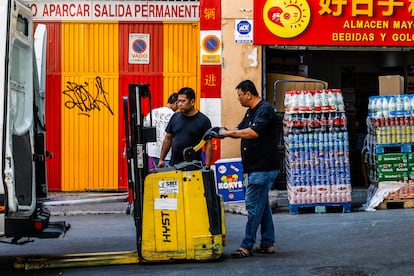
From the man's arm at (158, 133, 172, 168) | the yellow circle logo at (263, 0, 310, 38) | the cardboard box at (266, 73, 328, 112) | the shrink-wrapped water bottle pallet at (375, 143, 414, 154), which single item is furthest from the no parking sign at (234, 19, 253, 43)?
the man's arm at (158, 133, 172, 168)

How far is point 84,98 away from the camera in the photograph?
1424 centimetres

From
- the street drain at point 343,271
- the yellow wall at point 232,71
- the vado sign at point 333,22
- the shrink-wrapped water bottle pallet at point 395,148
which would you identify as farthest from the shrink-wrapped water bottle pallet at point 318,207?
the street drain at point 343,271

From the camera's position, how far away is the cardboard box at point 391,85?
12231mm

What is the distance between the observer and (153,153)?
1116 cm

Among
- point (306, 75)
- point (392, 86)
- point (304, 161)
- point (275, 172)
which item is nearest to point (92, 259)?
point (275, 172)

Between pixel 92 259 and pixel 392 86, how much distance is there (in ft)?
21.1

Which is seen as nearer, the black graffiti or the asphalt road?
the asphalt road

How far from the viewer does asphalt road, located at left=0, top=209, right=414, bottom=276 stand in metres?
7.51

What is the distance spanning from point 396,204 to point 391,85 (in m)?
1.89

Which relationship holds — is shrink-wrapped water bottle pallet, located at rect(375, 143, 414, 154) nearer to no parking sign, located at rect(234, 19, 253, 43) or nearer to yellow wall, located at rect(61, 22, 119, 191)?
no parking sign, located at rect(234, 19, 253, 43)

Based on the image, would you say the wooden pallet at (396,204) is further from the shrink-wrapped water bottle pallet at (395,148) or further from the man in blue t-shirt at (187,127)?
the man in blue t-shirt at (187,127)

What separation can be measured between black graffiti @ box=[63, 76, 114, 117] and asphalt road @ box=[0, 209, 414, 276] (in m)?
2.56

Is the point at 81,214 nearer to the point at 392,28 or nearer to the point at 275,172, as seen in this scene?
the point at 275,172

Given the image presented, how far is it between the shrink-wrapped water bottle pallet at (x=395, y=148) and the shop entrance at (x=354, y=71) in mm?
3191
